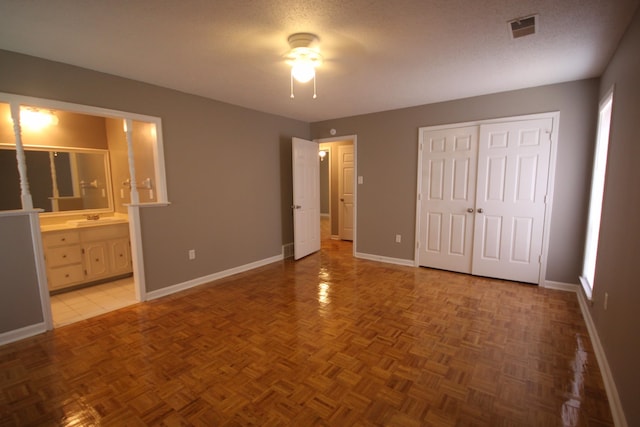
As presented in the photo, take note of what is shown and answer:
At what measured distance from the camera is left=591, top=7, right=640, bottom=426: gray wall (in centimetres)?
155

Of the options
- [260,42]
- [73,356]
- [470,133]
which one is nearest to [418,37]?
[260,42]

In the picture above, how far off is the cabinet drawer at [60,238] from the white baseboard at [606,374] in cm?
509

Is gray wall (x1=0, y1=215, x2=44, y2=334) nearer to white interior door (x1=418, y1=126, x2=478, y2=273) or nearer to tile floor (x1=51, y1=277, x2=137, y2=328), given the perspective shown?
tile floor (x1=51, y1=277, x2=137, y2=328)

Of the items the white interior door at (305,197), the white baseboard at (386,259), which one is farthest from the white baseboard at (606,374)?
the white interior door at (305,197)

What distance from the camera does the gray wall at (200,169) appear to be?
263 cm

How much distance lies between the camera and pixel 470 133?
389 cm

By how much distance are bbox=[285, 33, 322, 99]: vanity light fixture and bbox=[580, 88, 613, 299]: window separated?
2836mm

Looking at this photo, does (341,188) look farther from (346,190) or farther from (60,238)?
(60,238)

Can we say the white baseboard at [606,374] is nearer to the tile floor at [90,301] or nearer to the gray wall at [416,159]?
the gray wall at [416,159]

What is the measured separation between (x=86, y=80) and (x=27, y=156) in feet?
5.25

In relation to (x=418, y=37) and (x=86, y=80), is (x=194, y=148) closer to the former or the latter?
(x=86, y=80)

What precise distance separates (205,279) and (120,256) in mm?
1253

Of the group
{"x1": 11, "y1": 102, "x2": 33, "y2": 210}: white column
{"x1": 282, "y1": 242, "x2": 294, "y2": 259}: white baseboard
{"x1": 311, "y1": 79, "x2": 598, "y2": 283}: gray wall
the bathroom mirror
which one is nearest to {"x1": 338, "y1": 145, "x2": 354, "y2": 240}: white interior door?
{"x1": 311, "y1": 79, "x2": 598, "y2": 283}: gray wall

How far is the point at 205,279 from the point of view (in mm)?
3855
